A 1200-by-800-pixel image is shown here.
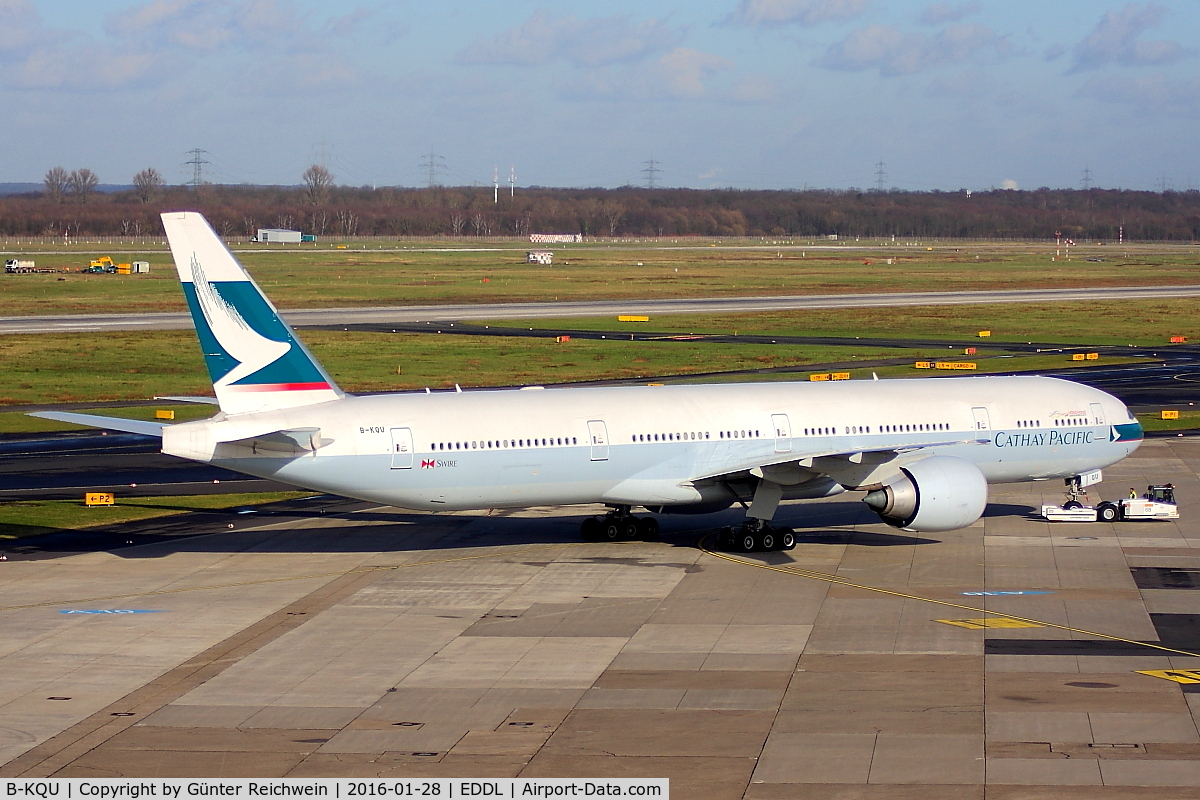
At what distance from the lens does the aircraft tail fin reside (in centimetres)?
3597

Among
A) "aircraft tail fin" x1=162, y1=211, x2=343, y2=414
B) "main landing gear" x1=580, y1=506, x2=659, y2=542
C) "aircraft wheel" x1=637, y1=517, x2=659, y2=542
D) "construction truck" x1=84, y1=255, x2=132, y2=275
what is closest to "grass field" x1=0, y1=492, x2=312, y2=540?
"aircraft tail fin" x1=162, y1=211, x2=343, y2=414

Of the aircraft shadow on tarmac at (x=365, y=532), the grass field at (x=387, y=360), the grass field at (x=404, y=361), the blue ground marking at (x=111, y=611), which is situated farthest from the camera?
the grass field at (x=387, y=360)

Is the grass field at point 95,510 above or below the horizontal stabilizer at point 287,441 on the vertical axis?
below

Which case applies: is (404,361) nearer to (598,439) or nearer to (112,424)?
(598,439)

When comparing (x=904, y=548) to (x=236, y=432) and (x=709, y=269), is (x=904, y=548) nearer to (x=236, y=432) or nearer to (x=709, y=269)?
(x=236, y=432)

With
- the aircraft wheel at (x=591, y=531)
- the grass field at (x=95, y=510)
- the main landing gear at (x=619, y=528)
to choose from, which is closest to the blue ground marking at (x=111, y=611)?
the grass field at (x=95, y=510)

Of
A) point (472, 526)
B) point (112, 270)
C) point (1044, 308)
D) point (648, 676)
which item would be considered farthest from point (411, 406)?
point (112, 270)

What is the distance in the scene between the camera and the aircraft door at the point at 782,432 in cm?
4062

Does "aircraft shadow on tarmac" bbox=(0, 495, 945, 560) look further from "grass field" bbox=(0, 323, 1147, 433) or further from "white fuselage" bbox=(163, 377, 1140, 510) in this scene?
"grass field" bbox=(0, 323, 1147, 433)

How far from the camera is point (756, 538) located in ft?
132

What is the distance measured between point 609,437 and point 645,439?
42.9 inches

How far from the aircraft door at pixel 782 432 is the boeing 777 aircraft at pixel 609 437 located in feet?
0.13

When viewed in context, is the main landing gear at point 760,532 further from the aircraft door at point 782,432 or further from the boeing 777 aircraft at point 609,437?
the aircraft door at point 782,432

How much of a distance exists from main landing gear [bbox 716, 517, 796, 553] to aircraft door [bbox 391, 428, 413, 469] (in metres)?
9.50
